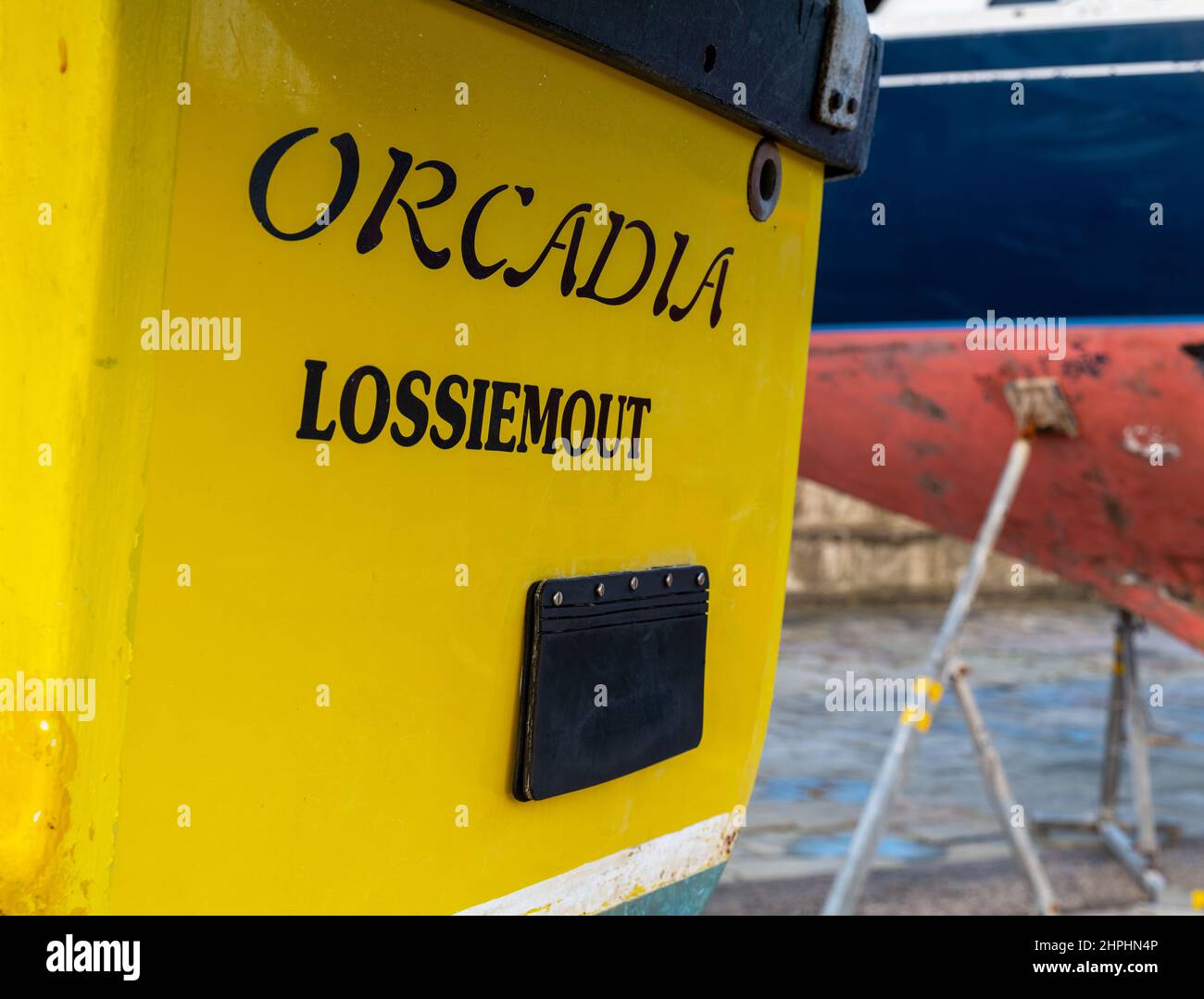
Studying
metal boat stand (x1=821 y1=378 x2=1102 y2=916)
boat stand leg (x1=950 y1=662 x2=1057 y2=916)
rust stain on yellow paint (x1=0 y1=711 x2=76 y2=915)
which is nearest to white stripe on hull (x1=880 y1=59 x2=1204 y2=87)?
metal boat stand (x1=821 y1=378 x2=1102 y2=916)

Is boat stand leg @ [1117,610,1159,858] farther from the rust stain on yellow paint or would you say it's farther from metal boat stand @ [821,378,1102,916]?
the rust stain on yellow paint

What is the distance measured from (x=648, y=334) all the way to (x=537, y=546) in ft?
0.78

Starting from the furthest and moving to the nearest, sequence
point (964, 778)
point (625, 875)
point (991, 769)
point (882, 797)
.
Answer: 1. point (964, 778)
2. point (991, 769)
3. point (882, 797)
4. point (625, 875)

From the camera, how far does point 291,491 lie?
941 millimetres

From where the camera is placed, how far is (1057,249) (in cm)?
358

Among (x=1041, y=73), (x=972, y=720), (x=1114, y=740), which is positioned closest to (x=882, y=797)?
(x=972, y=720)

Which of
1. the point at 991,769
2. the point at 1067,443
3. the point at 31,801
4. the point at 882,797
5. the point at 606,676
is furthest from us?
the point at 1067,443

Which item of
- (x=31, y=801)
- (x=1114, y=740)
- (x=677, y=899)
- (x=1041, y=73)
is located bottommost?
(x=1114, y=740)

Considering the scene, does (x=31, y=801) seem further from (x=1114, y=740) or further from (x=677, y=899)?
(x=1114, y=740)

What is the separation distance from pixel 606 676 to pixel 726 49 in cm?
58

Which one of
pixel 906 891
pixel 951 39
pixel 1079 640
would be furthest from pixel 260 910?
pixel 1079 640

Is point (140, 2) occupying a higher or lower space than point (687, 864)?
higher
